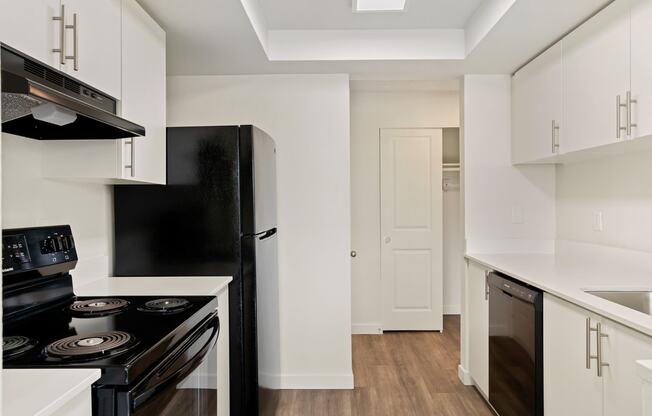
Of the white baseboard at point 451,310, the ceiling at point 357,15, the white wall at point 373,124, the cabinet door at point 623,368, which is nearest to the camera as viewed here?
the cabinet door at point 623,368

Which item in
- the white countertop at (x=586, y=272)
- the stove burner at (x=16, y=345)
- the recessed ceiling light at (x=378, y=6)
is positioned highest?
the recessed ceiling light at (x=378, y=6)

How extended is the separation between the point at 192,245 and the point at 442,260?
9.78ft

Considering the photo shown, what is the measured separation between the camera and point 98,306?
164 centimetres

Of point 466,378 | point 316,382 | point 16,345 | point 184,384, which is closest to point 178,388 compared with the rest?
point 184,384

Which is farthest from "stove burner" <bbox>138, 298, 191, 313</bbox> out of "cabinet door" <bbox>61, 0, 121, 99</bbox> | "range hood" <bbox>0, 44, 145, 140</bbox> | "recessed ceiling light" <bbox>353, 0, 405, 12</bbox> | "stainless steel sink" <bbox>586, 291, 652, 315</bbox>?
"recessed ceiling light" <bbox>353, 0, 405, 12</bbox>

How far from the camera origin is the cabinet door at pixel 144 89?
1833 millimetres

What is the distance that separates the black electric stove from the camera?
3.50ft

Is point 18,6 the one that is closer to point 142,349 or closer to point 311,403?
point 142,349

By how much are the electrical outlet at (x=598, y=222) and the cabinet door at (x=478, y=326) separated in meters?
0.70

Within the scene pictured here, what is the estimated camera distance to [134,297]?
1817mm

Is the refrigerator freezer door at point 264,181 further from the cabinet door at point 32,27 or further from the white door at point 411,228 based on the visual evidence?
the white door at point 411,228

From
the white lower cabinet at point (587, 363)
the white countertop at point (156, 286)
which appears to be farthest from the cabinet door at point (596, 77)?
the white countertop at point (156, 286)

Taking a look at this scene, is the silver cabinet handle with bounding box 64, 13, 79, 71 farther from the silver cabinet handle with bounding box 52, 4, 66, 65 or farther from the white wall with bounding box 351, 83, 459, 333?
the white wall with bounding box 351, 83, 459, 333

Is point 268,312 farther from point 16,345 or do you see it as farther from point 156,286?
point 16,345
